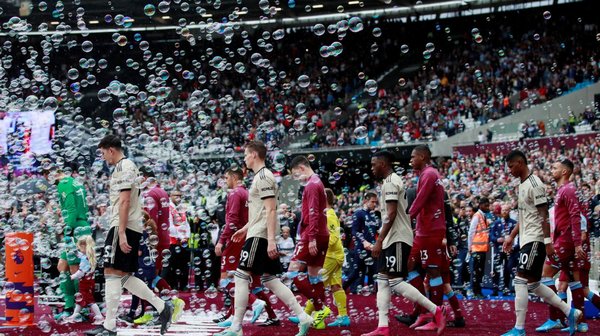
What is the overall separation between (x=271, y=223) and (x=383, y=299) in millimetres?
1263

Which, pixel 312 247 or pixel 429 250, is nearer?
pixel 312 247

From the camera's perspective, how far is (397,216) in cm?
766

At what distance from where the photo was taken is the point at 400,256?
747 cm

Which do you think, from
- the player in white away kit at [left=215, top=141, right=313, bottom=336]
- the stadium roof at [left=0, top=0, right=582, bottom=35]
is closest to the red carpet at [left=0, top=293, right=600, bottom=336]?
the player in white away kit at [left=215, top=141, right=313, bottom=336]

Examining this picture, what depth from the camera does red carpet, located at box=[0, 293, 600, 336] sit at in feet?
26.9

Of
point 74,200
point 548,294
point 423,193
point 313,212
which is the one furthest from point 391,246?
point 74,200

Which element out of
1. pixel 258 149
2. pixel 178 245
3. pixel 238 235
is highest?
pixel 258 149

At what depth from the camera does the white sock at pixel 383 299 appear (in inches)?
285

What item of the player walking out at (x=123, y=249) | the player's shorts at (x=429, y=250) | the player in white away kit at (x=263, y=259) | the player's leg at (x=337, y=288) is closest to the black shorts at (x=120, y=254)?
the player walking out at (x=123, y=249)

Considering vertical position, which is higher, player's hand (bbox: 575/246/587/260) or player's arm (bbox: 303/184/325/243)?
player's arm (bbox: 303/184/325/243)

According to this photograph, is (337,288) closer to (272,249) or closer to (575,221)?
(272,249)

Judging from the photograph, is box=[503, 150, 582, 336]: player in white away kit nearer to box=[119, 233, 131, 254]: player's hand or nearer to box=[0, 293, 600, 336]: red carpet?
box=[0, 293, 600, 336]: red carpet

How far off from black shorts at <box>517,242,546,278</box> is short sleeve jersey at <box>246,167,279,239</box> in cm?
236

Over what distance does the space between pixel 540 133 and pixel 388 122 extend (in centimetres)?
637
